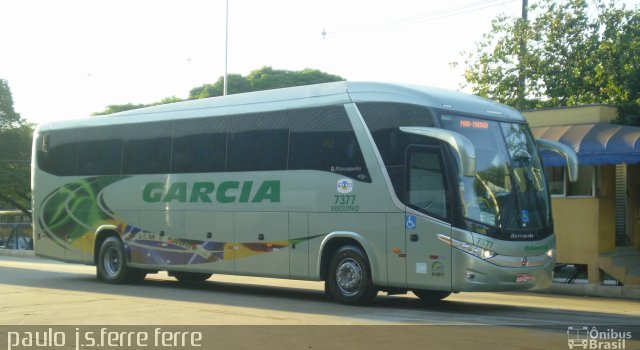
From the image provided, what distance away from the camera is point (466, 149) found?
480 inches

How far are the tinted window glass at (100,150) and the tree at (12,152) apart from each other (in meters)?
34.9

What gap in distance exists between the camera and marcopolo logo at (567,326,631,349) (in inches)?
379

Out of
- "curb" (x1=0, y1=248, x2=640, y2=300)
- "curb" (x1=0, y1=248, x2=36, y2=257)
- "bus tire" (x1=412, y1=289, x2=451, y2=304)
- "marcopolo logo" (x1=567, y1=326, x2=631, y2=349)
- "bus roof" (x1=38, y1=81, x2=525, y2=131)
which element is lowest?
"curb" (x1=0, y1=248, x2=36, y2=257)

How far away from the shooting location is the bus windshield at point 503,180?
13008mm

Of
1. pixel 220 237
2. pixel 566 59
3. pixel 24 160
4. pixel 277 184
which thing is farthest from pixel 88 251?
pixel 24 160

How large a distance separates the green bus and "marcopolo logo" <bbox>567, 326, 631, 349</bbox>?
215 cm

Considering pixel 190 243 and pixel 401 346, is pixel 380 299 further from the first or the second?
pixel 401 346

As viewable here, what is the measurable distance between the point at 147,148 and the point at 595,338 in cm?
1116

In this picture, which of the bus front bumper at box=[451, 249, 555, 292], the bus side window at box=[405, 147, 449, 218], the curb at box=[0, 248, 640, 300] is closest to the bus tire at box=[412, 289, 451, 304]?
the bus front bumper at box=[451, 249, 555, 292]

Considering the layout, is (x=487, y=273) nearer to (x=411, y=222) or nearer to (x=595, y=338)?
(x=411, y=222)

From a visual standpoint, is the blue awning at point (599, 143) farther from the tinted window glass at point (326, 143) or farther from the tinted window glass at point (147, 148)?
the tinted window glass at point (147, 148)

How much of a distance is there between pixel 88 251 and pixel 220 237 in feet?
15.1

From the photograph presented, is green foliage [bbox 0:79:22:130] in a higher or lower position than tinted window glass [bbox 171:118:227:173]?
higher

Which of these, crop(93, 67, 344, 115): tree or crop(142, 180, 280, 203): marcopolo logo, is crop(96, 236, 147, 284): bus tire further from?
crop(93, 67, 344, 115): tree
